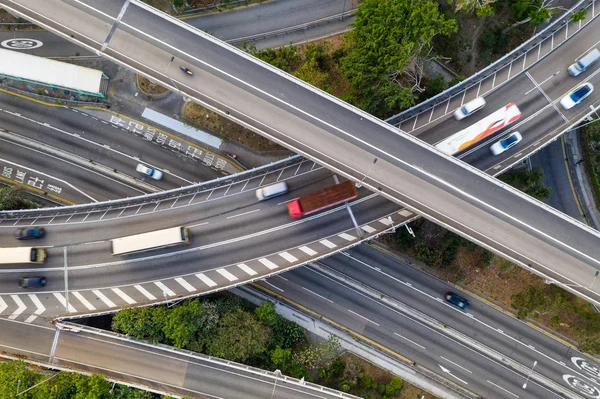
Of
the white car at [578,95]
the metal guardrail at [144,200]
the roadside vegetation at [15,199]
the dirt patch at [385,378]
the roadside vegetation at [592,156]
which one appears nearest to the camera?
the white car at [578,95]

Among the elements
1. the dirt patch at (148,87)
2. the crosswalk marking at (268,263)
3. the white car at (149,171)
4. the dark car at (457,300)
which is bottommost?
the crosswalk marking at (268,263)

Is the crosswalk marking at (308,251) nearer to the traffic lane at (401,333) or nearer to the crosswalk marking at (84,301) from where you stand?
the traffic lane at (401,333)

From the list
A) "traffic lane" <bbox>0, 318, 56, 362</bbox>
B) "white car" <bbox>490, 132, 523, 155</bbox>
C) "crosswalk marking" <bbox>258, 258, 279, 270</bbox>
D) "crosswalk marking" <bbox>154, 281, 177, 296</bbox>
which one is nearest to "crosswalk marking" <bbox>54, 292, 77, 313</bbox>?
"traffic lane" <bbox>0, 318, 56, 362</bbox>

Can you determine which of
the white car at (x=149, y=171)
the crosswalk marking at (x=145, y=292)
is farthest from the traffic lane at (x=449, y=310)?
the white car at (x=149, y=171)

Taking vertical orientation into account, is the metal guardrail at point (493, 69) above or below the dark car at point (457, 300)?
above

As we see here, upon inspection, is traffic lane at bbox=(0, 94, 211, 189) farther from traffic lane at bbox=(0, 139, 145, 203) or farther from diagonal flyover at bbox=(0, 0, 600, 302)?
diagonal flyover at bbox=(0, 0, 600, 302)

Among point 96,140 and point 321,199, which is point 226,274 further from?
point 96,140
